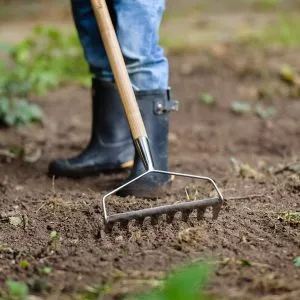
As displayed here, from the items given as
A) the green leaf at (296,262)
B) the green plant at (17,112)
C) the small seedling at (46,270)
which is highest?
the green leaf at (296,262)

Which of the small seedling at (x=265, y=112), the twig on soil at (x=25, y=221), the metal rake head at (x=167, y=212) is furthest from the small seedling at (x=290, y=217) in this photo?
the small seedling at (x=265, y=112)

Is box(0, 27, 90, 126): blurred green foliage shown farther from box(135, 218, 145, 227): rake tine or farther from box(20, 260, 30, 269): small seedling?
box(20, 260, 30, 269): small seedling

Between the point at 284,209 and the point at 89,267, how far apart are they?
2.54 ft

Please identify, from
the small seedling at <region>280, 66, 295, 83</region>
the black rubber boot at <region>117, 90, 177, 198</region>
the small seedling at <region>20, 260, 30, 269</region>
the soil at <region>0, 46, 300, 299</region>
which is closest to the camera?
the soil at <region>0, 46, 300, 299</region>

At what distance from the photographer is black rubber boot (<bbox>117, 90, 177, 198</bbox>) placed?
2.82m

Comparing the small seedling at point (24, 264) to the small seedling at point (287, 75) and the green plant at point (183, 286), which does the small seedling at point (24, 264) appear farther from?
the small seedling at point (287, 75)

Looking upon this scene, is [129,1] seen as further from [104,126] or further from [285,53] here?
[285,53]

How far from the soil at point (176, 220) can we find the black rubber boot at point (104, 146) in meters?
0.05

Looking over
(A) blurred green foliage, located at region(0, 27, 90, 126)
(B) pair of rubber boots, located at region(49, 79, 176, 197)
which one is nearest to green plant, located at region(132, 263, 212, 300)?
(B) pair of rubber boots, located at region(49, 79, 176, 197)

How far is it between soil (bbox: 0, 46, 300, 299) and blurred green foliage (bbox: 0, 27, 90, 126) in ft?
0.35

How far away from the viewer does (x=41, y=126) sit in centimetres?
425

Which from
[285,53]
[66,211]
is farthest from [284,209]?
[285,53]

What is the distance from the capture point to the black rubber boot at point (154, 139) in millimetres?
2824

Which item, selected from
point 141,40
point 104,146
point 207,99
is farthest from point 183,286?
point 207,99
